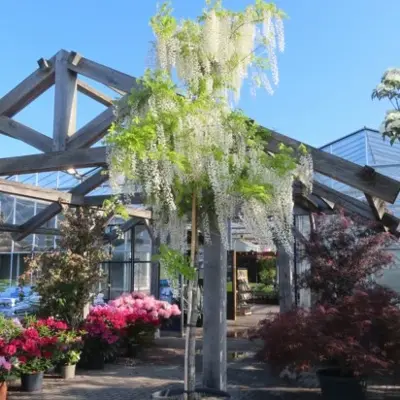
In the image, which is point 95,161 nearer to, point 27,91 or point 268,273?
point 27,91

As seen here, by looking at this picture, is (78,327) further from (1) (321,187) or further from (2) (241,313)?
(2) (241,313)

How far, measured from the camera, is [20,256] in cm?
1795

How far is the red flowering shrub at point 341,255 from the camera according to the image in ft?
20.5

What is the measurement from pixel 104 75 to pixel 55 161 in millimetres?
1095

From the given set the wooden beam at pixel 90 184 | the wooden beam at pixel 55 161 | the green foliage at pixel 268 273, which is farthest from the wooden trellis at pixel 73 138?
the green foliage at pixel 268 273

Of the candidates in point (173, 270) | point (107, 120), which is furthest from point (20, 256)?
point (173, 270)

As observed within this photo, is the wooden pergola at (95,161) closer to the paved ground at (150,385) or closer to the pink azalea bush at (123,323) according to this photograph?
the paved ground at (150,385)

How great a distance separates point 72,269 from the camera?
275 inches

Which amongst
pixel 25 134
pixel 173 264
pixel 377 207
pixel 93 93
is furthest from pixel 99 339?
pixel 377 207

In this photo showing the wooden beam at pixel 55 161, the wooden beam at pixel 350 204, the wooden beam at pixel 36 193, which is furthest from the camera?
the wooden beam at pixel 350 204

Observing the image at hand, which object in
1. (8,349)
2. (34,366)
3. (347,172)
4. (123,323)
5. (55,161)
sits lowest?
(34,366)

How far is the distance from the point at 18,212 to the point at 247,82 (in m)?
12.8

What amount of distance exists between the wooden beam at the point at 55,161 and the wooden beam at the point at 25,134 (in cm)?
40

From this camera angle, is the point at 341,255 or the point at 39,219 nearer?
the point at 341,255
